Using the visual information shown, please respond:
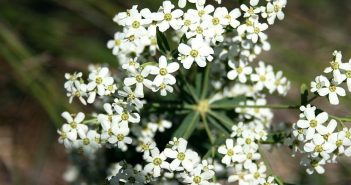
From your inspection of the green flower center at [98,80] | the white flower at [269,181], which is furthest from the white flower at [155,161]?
the white flower at [269,181]

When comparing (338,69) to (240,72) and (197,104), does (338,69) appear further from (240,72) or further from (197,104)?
(197,104)

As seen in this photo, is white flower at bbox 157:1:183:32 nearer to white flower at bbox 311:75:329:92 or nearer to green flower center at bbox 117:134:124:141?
green flower center at bbox 117:134:124:141

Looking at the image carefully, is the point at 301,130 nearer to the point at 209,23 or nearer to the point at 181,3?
the point at 209,23

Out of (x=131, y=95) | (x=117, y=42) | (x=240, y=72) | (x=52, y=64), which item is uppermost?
(x=52, y=64)

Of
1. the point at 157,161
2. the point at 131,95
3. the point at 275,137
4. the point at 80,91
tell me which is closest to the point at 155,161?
the point at 157,161

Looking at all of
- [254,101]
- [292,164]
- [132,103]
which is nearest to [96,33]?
[292,164]

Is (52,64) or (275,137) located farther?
(52,64)
